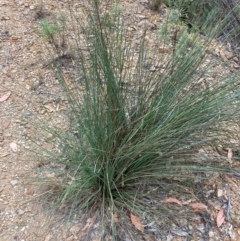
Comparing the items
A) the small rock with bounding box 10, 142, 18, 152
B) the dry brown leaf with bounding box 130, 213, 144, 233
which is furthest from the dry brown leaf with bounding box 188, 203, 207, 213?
the small rock with bounding box 10, 142, 18, 152

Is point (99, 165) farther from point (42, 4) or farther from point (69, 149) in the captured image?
point (42, 4)

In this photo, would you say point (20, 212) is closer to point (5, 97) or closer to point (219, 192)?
point (5, 97)

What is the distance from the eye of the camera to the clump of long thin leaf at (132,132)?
1737 millimetres

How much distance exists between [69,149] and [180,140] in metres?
0.50

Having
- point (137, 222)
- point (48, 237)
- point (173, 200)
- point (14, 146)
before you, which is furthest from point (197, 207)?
point (14, 146)

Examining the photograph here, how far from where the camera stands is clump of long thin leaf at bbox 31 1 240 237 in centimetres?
174

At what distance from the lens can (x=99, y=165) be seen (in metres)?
1.76

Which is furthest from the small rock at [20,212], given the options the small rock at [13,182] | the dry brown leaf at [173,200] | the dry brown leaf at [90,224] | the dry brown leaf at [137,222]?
the dry brown leaf at [173,200]

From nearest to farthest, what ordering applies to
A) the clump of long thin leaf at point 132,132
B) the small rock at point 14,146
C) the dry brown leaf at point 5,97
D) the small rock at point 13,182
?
1. the clump of long thin leaf at point 132,132
2. the small rock at point 13,182
3. the small rock at point 14,146
4. the dry brown leaf at point 5,97

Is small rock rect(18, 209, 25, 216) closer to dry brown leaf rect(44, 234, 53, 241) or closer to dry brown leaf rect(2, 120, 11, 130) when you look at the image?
dry brown leaf rect(44, 234, 53, 241)

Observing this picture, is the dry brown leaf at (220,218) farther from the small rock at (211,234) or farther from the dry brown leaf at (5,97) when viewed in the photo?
the dry brown leaf at (5,97)

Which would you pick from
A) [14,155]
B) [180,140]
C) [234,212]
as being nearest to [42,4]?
[14,155]

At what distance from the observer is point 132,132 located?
70.7 inches

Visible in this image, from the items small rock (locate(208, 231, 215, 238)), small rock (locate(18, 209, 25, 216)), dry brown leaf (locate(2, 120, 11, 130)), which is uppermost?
small rock (locate(208, 231, 215, 238))
